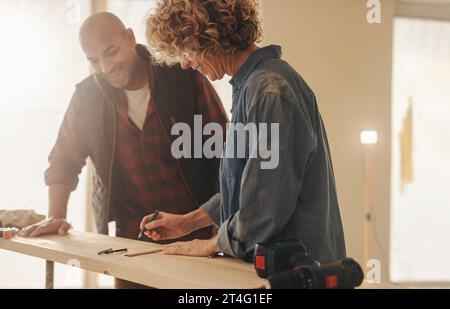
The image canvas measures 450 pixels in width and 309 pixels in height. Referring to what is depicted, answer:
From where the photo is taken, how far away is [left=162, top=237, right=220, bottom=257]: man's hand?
140 cm

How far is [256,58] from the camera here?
4.34 ft

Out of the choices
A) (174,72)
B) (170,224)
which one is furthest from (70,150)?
(170,224)

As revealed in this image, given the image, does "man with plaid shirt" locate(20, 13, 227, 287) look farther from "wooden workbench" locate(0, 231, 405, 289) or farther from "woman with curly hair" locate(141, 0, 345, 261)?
"woman with curly hair" locate(141, 0, 345, 261)

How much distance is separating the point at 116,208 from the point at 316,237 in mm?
1590

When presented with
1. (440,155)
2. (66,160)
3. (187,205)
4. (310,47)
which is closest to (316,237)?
(187,205)

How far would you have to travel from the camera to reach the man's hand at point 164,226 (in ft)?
5.49

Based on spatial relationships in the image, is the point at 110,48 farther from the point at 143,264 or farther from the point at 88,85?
the point at 143,264

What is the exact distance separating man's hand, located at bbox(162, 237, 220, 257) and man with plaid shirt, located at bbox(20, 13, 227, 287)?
0.92 meters

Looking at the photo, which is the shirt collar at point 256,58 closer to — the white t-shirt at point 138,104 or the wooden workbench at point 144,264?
the wooden workbench at point 144,264

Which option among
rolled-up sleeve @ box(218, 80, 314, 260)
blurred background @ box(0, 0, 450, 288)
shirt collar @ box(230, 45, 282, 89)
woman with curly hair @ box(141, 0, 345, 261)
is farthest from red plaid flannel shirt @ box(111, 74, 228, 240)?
rolled-up sleeve @ box(218, 80, 314, 260)

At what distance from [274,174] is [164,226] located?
702mm

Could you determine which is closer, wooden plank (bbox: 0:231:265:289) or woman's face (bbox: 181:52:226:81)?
wooden plank (bbox: 0:231:265:289)
